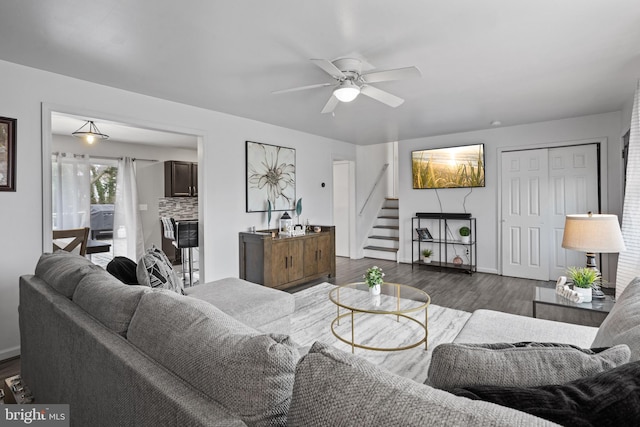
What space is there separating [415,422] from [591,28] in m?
2.88

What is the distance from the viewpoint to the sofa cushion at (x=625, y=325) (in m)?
1.06

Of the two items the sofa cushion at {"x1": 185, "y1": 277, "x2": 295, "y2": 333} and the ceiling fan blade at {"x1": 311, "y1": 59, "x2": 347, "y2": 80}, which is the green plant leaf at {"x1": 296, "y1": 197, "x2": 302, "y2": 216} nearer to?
the sofa cushion at {"x1": 185, "y1": 277, "x2": 295, "y2": 333}

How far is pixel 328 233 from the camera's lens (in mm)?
5199

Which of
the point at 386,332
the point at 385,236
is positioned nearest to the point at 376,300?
the point at 386,332

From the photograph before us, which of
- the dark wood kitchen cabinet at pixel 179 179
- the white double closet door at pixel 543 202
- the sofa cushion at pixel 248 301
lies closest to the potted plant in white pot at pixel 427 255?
the white double closet door at pixel 543 202

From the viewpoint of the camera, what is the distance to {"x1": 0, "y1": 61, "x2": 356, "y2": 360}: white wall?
106 inches

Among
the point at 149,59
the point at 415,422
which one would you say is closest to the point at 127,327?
the point at 415,422

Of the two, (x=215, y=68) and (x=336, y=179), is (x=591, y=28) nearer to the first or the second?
(x=215, y=68)

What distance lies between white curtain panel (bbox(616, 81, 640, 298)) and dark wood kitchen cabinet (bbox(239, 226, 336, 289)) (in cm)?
346

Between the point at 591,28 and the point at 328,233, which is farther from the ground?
the point at 591,28

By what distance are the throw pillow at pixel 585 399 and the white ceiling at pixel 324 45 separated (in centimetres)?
200

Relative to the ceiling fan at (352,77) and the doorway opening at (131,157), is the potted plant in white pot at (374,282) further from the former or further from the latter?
the doorway opening at (131,157)

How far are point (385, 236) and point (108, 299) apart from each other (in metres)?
6.29

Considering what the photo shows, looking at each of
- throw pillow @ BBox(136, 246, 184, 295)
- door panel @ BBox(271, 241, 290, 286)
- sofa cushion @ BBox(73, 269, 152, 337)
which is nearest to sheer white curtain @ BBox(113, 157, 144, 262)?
door panel @ BBox(271, 241, 290, 286)
